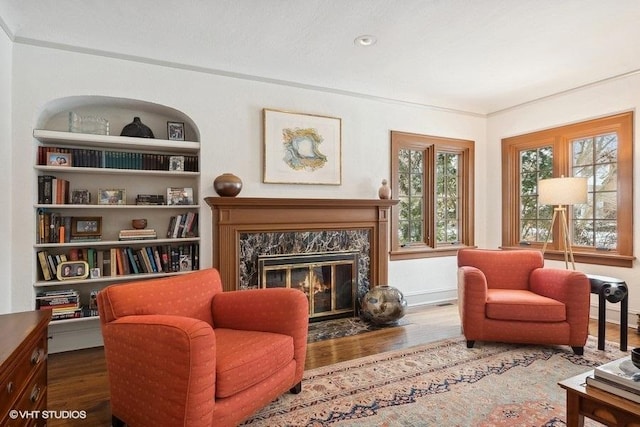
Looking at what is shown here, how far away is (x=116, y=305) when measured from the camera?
1.89 metres

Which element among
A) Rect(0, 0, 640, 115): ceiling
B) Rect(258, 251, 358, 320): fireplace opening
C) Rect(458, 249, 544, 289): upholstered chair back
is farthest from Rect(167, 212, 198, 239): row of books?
Rect(458, 249, 544, 289): upholstered chair back

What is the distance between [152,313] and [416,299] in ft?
10.9

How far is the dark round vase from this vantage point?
131 inches

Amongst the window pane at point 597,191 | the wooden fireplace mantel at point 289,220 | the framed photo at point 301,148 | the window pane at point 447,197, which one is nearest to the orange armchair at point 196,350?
the wooden fireplace mantel at point 289,220

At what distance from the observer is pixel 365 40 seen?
9.86ft

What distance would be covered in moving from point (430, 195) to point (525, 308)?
205 centimetres

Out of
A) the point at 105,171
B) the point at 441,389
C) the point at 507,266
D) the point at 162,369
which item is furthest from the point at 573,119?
the point at 105,171

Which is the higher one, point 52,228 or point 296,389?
point 52,228

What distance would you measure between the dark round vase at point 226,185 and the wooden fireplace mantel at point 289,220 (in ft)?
0.22

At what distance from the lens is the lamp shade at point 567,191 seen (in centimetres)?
348

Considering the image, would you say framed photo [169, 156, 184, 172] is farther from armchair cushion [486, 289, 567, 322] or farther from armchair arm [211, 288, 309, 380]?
armchair cushion [486, 289, 567, 322]

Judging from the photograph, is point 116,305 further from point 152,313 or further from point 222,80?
point 222,80

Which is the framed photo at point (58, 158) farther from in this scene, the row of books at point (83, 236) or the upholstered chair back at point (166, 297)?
the upholstered chair back at point (166, 297)

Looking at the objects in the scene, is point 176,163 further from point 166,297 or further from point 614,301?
point 614,301
